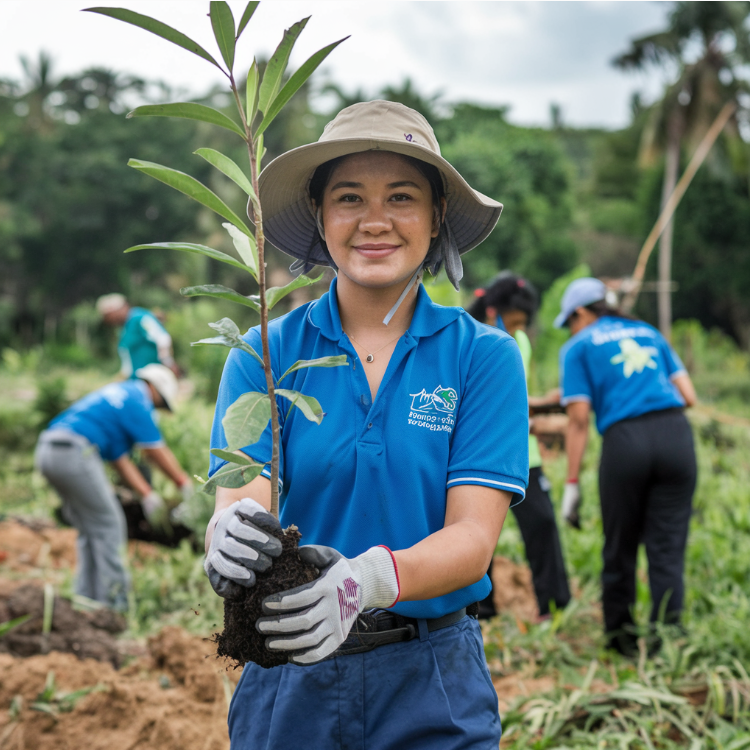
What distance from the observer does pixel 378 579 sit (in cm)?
121

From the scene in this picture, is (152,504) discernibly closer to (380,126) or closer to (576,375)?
(576,375)

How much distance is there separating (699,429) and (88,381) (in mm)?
13074

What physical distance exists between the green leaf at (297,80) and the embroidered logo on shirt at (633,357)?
3065 mm

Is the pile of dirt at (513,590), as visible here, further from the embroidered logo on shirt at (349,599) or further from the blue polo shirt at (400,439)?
the embroidered logo on shirt at (349,599)

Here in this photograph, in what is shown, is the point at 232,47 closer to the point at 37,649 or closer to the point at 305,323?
the point at 305,323

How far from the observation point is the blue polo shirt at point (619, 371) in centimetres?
388

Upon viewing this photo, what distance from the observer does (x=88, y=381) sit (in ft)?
54.7

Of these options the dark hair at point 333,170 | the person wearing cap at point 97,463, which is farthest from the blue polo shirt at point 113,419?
the dark hair at point 333,170

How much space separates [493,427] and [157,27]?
35.5 inches

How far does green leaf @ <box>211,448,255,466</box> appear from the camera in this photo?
1.22 meters

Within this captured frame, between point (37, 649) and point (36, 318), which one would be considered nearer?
point (37, 649)

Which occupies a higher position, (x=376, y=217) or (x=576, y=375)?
(x=376, y=217)

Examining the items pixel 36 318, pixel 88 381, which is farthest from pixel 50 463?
pixel 36 318

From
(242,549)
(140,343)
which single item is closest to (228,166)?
(242,549)
